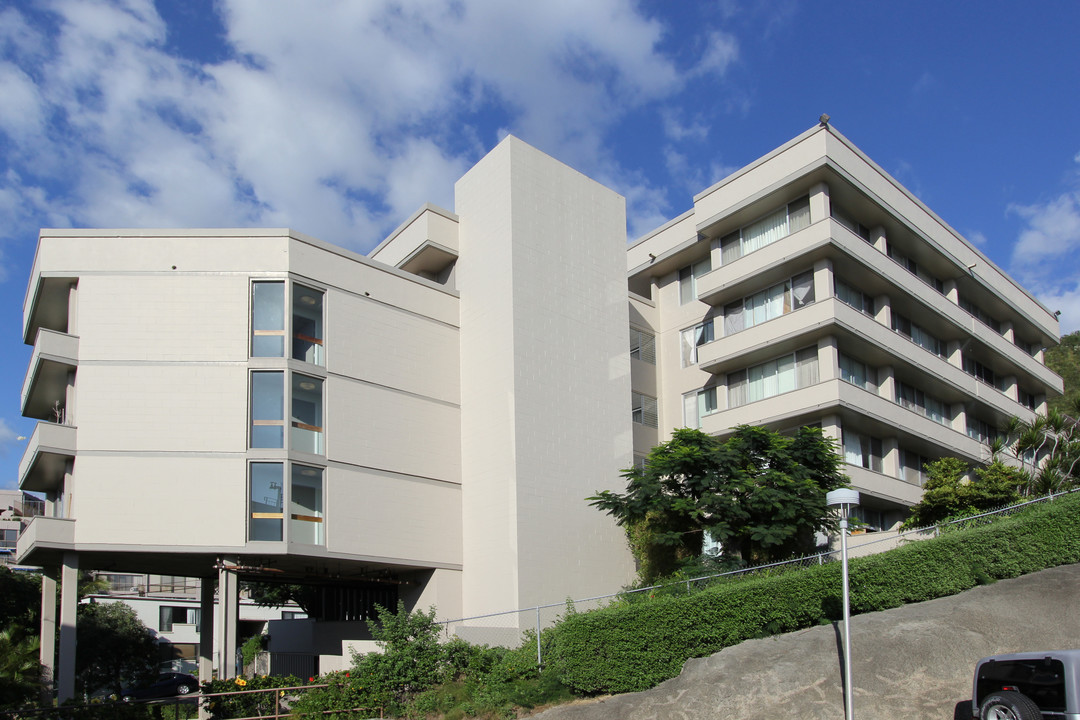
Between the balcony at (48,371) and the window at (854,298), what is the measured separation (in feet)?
79.4

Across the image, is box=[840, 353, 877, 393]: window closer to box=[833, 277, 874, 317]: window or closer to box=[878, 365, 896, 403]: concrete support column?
box=[878, 365, 896, 403]: concrete support column

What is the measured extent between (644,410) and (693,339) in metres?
3.33

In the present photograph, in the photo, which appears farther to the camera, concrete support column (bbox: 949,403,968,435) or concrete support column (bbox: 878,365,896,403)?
concrete support column (bbox: 949,403,968,435)

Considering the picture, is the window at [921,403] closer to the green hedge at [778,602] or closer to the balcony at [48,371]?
the green hedge at [778,602]

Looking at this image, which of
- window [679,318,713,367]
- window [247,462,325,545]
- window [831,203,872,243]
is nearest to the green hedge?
window [247,462,325,545]

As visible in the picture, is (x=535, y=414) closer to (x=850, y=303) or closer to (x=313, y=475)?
(x=313, y=475)

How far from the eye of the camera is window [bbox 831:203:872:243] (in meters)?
33.5

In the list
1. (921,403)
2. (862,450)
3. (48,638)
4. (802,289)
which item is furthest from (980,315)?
(48,638)

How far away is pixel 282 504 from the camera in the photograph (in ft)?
86.7

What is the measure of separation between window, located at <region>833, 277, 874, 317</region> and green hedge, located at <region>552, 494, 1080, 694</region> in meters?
12.6

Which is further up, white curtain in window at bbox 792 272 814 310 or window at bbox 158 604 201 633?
white curtain in window at bbox 792 272 814 310

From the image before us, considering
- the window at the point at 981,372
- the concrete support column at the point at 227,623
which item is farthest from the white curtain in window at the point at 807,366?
the concrete support column at the point at 227,623

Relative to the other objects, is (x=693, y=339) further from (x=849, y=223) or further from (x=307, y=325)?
(x=307, y=325)

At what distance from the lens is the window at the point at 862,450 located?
31.8 metres
